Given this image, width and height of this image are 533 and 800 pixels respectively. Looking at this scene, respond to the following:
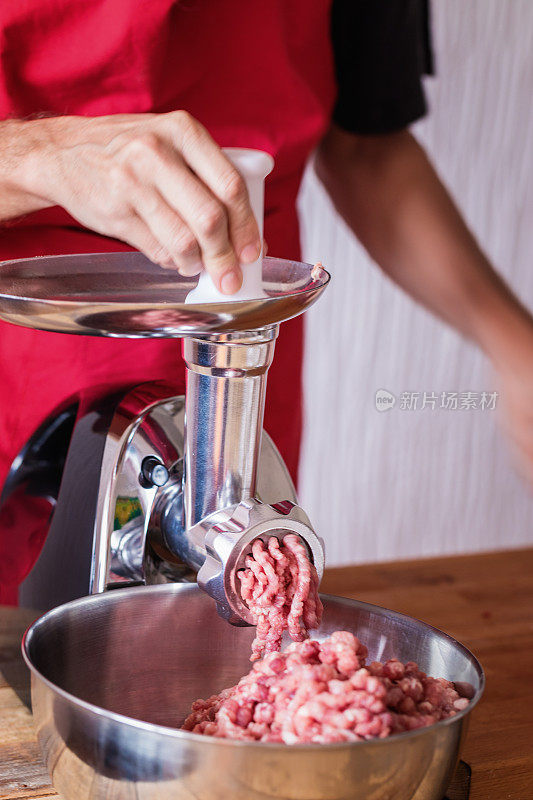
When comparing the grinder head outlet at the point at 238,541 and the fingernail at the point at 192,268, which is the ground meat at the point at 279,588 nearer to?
the grinder head outlet at the point at 238,541

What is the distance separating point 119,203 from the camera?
0.54 meters

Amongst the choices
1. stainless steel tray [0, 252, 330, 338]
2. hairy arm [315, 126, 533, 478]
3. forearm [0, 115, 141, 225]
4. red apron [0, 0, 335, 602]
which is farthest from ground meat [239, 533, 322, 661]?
hairy arm [315, 126, 533, 478]

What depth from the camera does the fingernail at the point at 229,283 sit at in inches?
19.5

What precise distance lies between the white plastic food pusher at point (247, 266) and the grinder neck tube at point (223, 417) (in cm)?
3

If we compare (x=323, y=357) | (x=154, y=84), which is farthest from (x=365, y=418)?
(x=154, y=84)

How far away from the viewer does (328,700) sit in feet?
1.51

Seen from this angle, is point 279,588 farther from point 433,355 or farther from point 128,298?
point 433,355

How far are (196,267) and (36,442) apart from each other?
0.84 ft

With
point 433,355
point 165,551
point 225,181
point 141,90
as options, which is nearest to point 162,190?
point 225,181

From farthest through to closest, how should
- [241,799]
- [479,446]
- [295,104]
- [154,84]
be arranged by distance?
[479,446] < [295,104] < [154,84] < [241,799]

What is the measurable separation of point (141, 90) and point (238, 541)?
48 cm

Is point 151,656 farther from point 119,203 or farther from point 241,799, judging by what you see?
point 119,203

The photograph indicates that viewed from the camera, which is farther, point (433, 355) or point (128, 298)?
point (433, 355)
